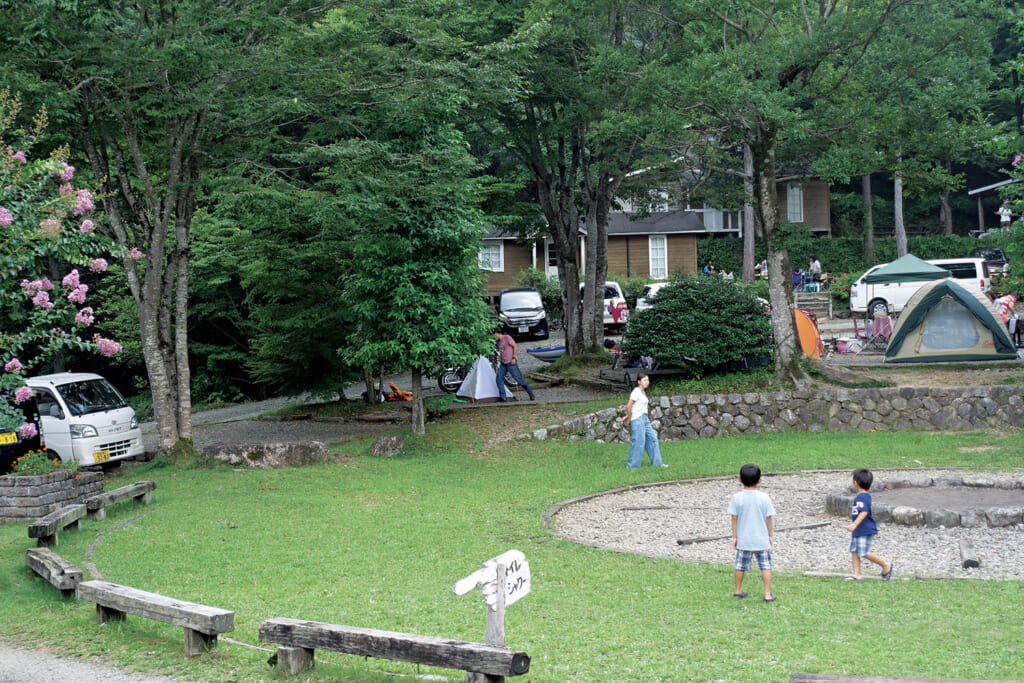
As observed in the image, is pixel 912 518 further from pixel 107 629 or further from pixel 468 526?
pixel 107 629

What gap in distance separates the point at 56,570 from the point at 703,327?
13845mm

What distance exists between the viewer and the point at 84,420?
15820 mm

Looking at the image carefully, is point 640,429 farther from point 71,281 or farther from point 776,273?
point 71,281

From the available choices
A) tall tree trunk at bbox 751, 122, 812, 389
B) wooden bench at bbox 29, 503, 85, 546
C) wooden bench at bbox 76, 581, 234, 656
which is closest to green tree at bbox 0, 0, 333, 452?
wooden bench at bbox 29, 503, 85, 546

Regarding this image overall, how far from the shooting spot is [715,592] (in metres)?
8.20

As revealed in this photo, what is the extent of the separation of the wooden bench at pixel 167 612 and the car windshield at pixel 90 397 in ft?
30.9

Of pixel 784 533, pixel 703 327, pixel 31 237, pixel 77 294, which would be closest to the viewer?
pixel 31 237

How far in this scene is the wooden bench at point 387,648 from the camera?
5035mm

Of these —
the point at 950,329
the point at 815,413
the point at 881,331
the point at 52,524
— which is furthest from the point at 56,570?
the point at 881,331

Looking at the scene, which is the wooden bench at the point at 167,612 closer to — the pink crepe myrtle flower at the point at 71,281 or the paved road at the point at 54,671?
the paved road at the point at 54,671

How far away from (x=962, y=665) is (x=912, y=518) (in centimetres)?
546

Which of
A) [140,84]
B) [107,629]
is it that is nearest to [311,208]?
[140,84]

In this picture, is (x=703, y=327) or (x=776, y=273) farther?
(x=776, y=273)

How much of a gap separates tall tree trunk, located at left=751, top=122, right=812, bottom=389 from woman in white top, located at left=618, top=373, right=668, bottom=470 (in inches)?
208
